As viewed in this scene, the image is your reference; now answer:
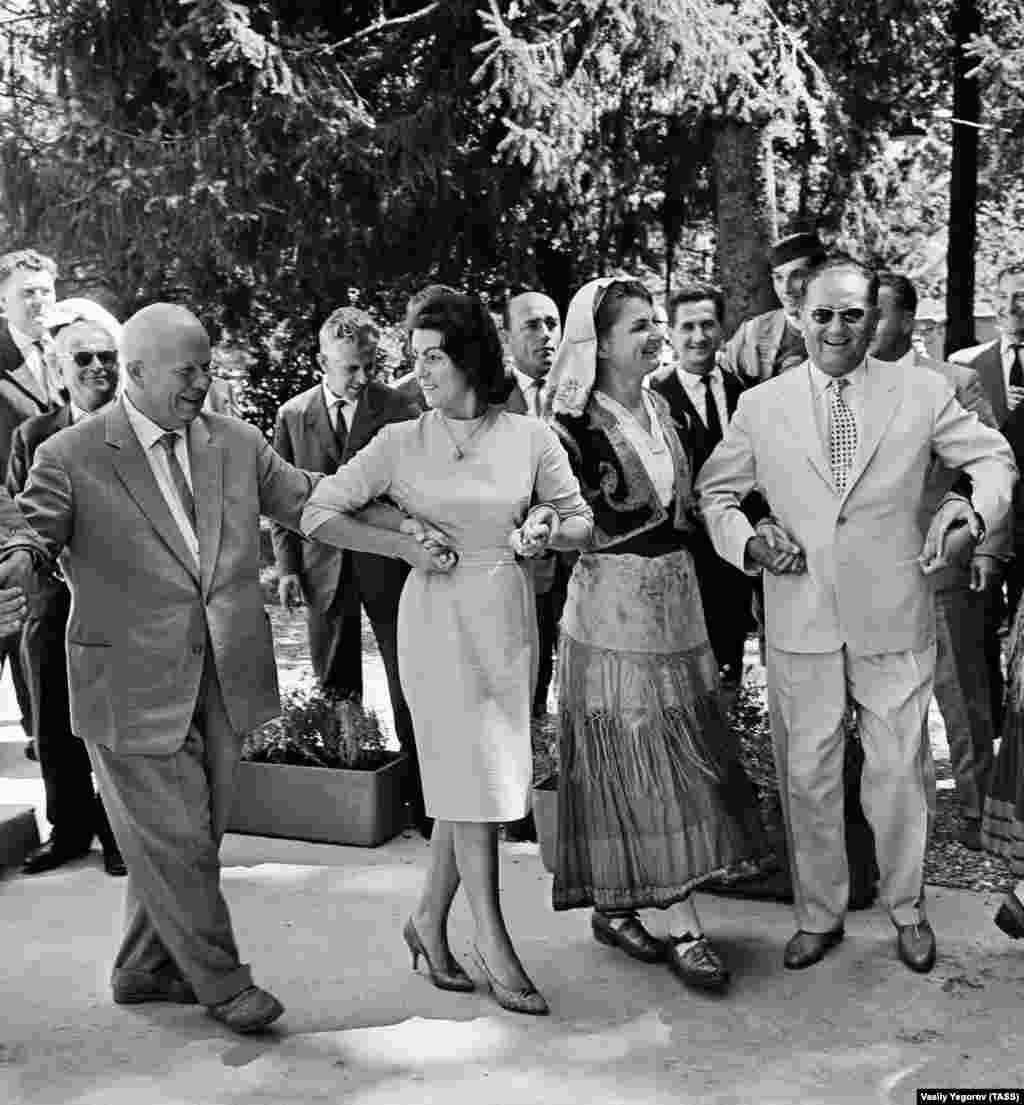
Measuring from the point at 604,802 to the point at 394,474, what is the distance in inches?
44.8

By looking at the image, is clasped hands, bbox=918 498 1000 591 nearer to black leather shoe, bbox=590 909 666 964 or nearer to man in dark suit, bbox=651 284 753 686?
black leather shoe, bbox=590 909 666 964

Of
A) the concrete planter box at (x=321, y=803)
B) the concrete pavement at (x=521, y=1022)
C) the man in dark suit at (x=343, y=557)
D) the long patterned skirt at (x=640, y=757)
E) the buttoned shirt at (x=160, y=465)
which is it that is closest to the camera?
the concrete pavement at (x=521, y=1022)

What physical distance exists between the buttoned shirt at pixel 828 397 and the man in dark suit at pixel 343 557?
184 cm

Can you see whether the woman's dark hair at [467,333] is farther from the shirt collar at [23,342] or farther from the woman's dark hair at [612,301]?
the shirt collar at [23,342]

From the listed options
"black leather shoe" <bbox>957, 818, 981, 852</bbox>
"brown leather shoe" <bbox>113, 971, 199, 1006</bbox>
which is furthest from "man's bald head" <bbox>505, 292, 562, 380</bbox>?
"brown leather shoe" <bbox>113, 971, 199, 1006</bbox>

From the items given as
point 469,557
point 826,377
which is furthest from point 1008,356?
point 469,557

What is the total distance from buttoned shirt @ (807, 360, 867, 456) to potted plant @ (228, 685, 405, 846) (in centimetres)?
223

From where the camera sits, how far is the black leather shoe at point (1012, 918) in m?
4.41

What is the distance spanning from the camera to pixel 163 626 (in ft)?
12.9

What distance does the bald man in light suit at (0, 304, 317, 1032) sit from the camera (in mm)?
3910

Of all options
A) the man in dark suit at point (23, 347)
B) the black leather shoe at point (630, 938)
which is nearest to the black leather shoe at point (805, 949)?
the black leather shoe at point (630, 938)

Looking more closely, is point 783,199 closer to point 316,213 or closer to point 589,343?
point 316,213

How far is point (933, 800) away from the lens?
5.40 meters

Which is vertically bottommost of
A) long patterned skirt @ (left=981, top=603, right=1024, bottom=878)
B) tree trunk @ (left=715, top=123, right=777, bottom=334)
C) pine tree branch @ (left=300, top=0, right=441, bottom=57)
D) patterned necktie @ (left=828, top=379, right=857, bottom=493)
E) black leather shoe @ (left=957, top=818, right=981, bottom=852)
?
black leather shoe @ (left=957, top=818, right=981, bottom=852)
